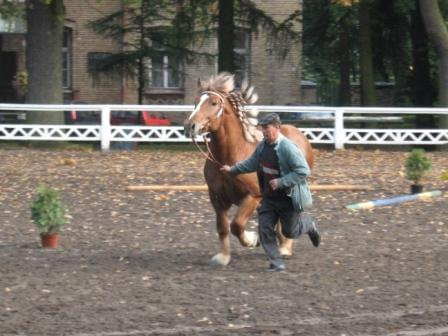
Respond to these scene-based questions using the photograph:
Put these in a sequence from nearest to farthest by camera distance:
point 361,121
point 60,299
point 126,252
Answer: point 60,299 → point 126,252 → point 361,121

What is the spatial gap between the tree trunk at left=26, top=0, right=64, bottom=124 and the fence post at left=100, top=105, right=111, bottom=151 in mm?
1989

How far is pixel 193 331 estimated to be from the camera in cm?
812

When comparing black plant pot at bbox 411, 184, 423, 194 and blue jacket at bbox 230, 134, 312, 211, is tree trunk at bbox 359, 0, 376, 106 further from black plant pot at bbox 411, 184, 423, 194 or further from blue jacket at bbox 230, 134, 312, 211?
blue jacket at bbox 230, 134, 312, 211

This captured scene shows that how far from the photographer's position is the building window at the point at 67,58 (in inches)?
1679

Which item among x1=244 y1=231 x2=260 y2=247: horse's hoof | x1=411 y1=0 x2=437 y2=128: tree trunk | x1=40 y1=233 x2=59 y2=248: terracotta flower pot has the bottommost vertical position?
x1=40 y1=233 x2=59 y2=248: terracotta flower pot

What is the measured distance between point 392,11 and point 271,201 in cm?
2424

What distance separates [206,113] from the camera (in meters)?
10.5

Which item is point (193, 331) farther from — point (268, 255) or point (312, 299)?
point (268, 255)

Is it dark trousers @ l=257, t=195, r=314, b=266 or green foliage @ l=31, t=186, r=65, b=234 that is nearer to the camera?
dark trousers @ l=257, t=195, r=314, b=266

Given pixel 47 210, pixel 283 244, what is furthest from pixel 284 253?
pixel 47 210

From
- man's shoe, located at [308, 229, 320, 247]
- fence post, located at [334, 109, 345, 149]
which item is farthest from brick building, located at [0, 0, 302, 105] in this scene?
man's shoe, located at [308, 229, 320, 247]

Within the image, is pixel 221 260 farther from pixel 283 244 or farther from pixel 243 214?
pixel 283 244

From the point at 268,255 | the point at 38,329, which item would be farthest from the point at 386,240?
the point at 38,329

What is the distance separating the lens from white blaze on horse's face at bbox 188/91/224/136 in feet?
34.0
